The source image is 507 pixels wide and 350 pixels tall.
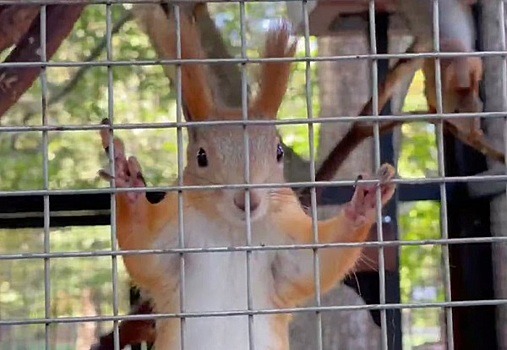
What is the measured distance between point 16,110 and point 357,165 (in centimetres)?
92

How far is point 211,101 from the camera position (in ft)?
4.15

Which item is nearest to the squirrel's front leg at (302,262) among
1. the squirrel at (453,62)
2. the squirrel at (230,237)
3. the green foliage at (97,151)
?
the squirrel at (230,237)

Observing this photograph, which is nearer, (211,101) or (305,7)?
(305,7)

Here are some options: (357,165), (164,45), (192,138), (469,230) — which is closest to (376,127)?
(164,45)

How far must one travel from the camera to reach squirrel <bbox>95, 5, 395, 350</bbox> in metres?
1.23

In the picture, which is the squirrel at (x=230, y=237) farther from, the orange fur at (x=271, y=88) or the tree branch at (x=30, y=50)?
the tree branch at (x=30, y=50)

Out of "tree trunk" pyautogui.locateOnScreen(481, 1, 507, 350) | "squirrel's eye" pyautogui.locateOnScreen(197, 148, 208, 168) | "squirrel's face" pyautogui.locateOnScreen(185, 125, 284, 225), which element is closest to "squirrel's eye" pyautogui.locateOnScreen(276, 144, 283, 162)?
"squirrel's face" pyautogui.locateOnScreen(185, 125, 284, 225)

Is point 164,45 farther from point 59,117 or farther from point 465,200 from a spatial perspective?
point 59,117

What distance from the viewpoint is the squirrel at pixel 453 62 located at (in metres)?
1.50

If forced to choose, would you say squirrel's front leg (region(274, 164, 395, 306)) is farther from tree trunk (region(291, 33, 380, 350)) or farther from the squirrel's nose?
tree trunk (region(291, 33, 380, 350))

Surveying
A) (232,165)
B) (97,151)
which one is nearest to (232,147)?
(232,165)

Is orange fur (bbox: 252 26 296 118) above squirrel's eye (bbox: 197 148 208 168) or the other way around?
above

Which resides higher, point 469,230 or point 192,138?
point 192,138

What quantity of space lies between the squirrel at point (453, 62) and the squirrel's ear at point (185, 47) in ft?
1.41
